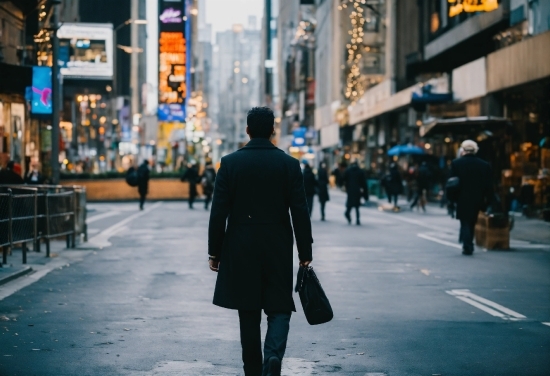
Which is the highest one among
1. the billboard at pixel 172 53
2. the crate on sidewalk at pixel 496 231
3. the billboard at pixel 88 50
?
the billboard at pixel 172 53

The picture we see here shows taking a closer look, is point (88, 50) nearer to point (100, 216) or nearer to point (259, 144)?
point (100, 216)

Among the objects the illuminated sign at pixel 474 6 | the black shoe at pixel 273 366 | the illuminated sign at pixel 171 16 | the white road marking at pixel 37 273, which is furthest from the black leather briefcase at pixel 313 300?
Answer: the illuminated sign at pixel 171 16

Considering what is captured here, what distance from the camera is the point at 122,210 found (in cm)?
4050

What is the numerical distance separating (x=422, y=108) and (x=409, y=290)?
35065 millimetres

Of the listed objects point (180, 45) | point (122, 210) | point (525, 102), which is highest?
point (180, 45)

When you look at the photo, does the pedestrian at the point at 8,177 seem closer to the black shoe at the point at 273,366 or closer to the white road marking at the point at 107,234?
the white road marking at the point at 107,234

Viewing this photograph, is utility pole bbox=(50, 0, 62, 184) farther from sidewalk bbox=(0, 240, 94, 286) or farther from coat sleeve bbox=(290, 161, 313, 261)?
coat sleeve bbox=(290, 161, 313, 261)

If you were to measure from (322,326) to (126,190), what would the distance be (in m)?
41.9

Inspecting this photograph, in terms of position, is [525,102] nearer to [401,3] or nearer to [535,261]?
[535,261]

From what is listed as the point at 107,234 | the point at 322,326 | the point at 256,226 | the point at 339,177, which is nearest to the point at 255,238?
the point at 256,226

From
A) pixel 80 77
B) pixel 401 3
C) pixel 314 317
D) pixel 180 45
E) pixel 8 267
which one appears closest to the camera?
pixel 314 317

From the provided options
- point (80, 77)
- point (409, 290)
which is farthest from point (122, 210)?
point (409, 290)

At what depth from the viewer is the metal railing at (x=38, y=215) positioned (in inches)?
627

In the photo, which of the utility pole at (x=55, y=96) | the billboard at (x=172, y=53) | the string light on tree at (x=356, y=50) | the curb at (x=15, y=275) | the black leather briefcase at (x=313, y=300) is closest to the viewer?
the black leather briefcase at (x=313, y=300)
